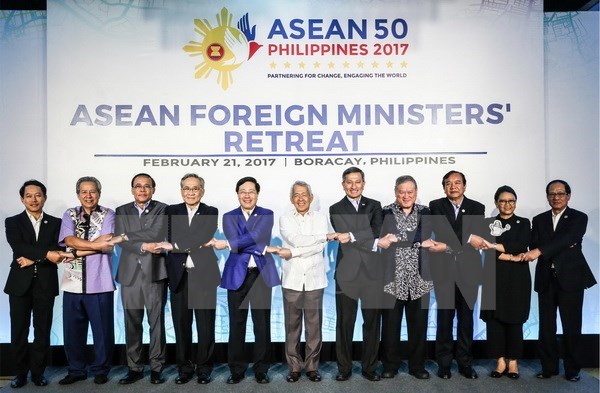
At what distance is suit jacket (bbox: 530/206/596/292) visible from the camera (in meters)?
4.27

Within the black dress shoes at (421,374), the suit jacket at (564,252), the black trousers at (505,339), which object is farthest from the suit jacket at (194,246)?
the suit jacket at (564,252)

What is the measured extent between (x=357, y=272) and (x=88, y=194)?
2248 mm

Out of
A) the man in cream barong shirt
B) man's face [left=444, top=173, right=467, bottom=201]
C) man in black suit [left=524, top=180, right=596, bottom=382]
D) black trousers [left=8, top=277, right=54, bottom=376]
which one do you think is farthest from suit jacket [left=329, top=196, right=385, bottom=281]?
black trousers [left=8, top=277, right=54, bottom=376]

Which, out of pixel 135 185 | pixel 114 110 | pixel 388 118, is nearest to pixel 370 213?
pixel 388 118

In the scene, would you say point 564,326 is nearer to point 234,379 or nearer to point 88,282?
point 234,379

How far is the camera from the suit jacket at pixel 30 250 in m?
4.23

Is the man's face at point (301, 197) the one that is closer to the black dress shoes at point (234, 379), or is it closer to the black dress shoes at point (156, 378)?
the black dress shoes at point (234, 379)

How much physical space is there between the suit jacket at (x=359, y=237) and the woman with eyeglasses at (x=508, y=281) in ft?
3.05

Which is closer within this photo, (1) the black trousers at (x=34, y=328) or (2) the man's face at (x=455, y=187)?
(1) the black trousers at (x=34, y=328)

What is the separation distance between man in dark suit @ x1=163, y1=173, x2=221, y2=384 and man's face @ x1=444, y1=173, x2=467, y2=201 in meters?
1.94

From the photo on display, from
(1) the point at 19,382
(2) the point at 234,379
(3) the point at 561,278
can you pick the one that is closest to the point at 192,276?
(2) the point at 234,379

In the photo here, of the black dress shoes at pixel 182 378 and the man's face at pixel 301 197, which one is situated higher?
the man's face at pixel 301 197

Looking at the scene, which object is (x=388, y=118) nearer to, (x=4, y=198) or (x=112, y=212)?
(x=112, y=212)

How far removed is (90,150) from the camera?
4828 millimetres
